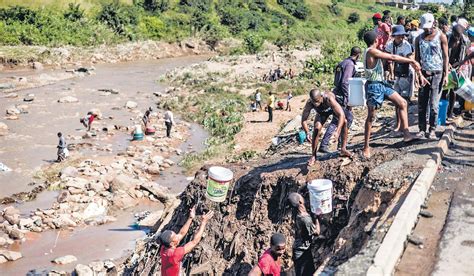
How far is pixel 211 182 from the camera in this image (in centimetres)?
672

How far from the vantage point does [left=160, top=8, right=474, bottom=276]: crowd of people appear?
20.0 feet

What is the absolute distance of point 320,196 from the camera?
21.0 ft

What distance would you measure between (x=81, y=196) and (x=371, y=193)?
→ 33.0 ft

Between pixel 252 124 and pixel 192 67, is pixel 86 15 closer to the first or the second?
pixel 192 67

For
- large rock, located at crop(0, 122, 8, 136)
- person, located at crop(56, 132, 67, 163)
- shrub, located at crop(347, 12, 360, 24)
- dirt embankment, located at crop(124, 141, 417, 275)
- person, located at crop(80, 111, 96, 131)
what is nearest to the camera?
dirt embankment, located at crop(124, 141, 417, 275)

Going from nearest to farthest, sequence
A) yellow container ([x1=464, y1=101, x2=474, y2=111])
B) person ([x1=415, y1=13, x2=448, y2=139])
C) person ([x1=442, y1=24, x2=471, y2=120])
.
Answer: person ([x1=415, y1=13, x2=448, y2=139]), person ([x1=442, y1=24, x2=471, y2=120]), yellow container ([x1=464, y1=101, x2=474, y2=111])

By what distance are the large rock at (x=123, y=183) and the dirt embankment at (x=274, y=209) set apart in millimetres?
6182

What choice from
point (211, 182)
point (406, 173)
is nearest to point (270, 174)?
point (211, 182)

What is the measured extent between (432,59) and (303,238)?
Answer: 10.7 ft

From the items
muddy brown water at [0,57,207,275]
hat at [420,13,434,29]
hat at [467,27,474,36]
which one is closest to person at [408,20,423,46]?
hat at [467,27,474,36]

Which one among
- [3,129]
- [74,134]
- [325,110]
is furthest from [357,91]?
[3,129]

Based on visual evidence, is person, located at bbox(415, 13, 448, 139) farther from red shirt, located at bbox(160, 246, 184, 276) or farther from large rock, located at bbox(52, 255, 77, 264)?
large rock, located at bbox(52, 255, 77, 264)

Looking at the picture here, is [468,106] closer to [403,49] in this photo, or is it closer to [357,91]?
[403,49]

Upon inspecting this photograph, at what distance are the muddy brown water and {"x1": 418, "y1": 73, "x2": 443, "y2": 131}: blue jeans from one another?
6.90 m
